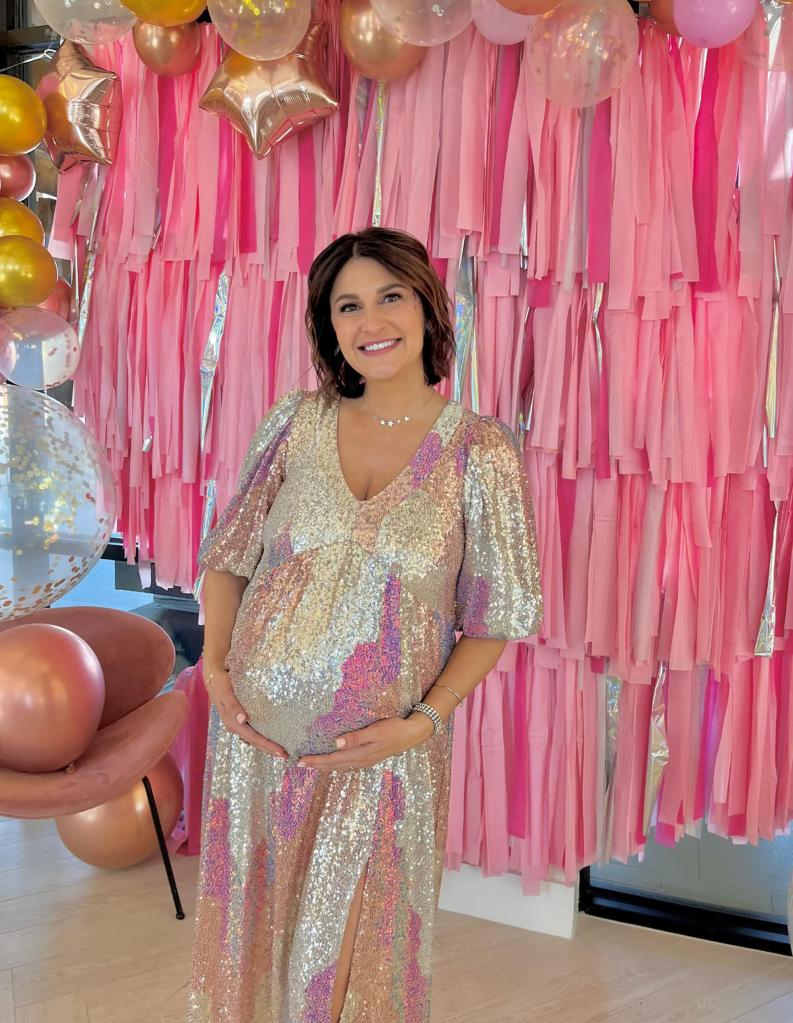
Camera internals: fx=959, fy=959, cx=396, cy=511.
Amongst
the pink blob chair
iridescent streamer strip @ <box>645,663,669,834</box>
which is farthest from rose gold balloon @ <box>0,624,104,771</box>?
iridescent streamer strip @ <box>645,663,669,834</box>

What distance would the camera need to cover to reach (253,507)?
1.53 m

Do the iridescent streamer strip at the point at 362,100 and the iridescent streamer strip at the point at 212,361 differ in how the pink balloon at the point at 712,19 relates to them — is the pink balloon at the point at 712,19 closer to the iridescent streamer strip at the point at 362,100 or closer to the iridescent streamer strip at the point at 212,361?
the iridescent streamer strip at the point at 362,100

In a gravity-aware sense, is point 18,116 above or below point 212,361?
above

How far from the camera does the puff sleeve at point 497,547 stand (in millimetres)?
1385

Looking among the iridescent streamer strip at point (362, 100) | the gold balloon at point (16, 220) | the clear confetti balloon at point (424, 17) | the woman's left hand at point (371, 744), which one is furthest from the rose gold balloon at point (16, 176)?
the woman's left hand at point (371, 744)

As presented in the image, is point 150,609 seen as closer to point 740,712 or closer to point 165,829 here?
point 165,829

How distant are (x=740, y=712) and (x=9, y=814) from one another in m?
1.58

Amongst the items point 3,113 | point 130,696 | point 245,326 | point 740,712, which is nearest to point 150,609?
point 130,696

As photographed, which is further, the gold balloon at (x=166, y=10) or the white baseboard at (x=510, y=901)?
the white baseboard at (x=510, y=901)

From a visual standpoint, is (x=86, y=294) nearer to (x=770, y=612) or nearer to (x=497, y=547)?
(x=497, y=547)

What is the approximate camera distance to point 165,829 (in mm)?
2574

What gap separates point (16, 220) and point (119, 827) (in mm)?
1534

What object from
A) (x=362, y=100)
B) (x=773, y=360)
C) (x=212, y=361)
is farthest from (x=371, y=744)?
(x=362, y=100)

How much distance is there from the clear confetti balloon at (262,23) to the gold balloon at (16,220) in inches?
29.4
